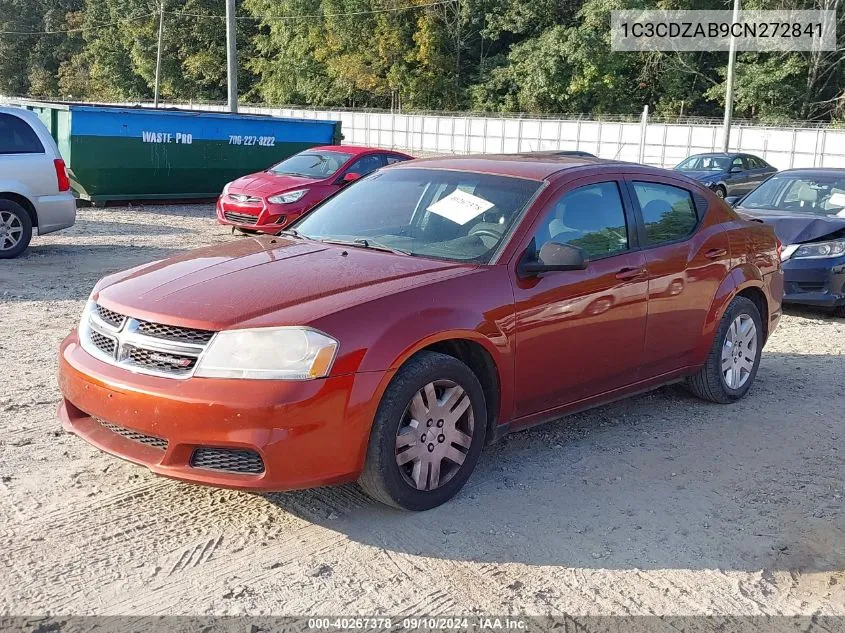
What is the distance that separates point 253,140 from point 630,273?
14.9 metres

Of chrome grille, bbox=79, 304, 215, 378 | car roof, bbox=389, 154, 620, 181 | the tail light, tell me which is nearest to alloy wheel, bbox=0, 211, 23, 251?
the tail light

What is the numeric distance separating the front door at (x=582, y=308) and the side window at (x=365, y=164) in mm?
9726

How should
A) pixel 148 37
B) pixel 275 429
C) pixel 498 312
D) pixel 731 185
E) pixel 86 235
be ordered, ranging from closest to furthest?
1. pixel 275 429
2. pixel 498 312
3. pixel 86 235
4. pixel 731 185
5. pixel 148 37

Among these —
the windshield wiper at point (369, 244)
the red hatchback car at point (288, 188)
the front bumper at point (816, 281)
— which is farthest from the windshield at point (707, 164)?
the windshield wiper at point (369, 244)

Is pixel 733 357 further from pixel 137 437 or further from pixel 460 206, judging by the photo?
pixel 137 437

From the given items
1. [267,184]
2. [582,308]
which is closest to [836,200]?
[582,308]

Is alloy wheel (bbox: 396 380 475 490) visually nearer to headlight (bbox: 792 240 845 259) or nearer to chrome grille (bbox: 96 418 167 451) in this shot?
chrome grille (bbox: 96 418 167 451)

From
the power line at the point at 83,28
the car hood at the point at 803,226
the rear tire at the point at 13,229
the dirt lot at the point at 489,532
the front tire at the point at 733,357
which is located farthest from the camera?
the power line at the point at 83,28

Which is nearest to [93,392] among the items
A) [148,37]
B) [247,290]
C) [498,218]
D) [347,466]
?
→ [247,290]

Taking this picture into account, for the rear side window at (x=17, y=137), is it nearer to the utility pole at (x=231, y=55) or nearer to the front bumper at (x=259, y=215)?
the front bumper at (x=259, y=215)

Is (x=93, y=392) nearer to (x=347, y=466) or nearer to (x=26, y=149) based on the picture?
(x=347, y=466)

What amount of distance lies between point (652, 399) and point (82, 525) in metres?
3.90

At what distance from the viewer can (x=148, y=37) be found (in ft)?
252

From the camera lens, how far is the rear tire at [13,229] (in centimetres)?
1068
